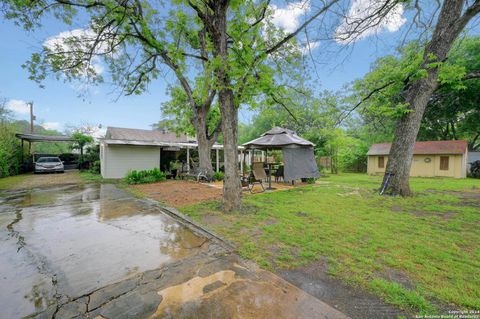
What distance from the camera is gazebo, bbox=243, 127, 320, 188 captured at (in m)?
8.95

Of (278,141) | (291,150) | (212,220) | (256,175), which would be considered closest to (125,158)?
A: (256,175)

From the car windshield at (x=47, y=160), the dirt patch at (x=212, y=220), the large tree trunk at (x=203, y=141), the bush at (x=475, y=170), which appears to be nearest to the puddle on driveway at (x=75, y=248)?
→ the dirt patch at (x=212, y=220)

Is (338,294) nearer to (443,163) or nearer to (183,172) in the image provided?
(183,172)

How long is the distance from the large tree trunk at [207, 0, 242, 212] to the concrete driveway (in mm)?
1478

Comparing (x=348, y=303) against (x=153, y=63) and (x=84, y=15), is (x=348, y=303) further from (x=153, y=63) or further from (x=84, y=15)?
(x=84, y=15)

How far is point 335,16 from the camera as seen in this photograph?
17.0 feet

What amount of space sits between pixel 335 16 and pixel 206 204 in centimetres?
619

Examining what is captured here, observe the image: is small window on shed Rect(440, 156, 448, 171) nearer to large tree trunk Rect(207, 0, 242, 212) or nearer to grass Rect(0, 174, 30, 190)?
large tree trunk Rect(207, 0, 242, 212)

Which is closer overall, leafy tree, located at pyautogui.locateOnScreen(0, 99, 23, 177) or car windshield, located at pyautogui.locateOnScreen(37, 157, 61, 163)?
leafy tree, located at pyautogui.locateOnScreen(0, 99, 23, 177)

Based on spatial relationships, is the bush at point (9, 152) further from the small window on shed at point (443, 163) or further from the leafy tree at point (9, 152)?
the small window on shed at point (443, 163)

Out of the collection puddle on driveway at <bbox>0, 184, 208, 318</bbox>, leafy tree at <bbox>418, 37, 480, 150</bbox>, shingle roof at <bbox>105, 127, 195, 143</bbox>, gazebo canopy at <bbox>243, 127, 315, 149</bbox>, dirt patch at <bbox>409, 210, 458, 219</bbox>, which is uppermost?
leafy tree at <bbox>418, 37, 480, 150</bbox>

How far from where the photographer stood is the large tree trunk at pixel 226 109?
4.81 m

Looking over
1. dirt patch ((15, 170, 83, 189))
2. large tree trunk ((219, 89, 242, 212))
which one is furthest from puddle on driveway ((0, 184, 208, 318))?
dirt patch ((15, 170, 83, 189))

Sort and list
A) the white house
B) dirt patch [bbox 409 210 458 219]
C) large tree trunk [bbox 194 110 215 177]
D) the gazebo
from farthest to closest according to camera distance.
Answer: the white house, large tree trunk [bbox 194 110 215 177], the gazebo, dirt patch [bbox 409 210 458 219]
